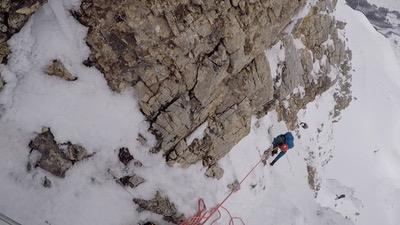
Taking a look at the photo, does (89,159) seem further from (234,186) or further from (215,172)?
(234,186)

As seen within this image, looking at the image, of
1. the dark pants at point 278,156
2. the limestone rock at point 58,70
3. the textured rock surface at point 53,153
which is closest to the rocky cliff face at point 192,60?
the limestone rock at point 58,70

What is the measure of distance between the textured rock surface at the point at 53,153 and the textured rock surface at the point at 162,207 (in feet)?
4.94

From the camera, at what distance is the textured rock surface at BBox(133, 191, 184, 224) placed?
8.38 m

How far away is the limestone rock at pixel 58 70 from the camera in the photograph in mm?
7414

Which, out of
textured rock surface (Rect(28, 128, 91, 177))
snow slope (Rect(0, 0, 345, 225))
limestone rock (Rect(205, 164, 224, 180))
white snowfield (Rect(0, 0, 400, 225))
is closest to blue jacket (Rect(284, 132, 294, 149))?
white snowfield (Rect(0, 0, 400, 225))

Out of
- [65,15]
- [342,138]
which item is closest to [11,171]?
[65,15]

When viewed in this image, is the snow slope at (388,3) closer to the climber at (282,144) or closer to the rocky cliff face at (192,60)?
the rocky cliff face at (192,60)

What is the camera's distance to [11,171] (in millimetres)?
7371

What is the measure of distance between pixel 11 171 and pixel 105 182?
1.66 metres

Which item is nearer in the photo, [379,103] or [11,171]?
[11,171]

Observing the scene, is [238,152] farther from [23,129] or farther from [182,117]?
[23,129]

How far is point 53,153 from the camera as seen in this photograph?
24.9ft

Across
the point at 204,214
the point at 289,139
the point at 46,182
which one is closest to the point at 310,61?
the point at 289,139

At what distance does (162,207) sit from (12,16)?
447 centimetres
